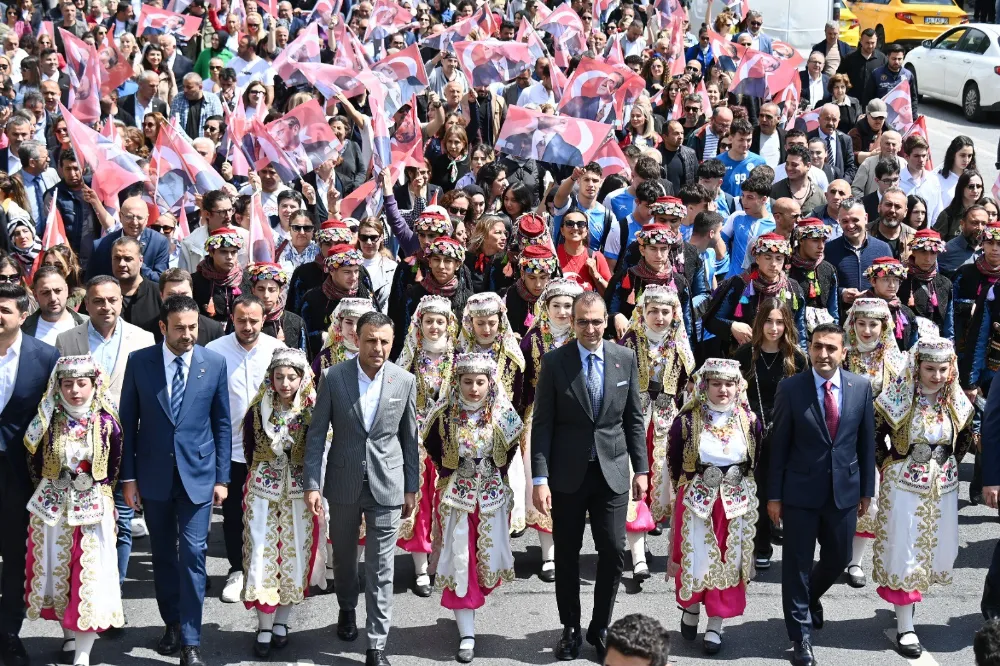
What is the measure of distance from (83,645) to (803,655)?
3.93m

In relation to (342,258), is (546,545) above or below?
below

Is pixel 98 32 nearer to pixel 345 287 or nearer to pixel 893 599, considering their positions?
pixel 345 287

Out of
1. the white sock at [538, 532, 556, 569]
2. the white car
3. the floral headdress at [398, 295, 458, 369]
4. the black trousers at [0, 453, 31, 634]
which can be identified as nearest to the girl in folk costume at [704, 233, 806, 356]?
the white sock at [538, 532, 556, 569]

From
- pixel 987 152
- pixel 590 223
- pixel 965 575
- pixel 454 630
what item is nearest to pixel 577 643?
pixel 454 630

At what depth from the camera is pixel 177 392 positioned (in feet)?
25.3

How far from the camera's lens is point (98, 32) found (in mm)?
18000

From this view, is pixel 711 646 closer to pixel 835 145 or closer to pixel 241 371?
pixel 241 371

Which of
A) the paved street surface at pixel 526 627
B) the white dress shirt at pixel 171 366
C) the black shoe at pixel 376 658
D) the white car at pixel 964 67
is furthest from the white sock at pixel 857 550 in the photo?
the white car at pixel 964 67

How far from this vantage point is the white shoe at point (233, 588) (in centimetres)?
856

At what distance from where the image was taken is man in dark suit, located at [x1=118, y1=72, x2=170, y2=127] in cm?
1580

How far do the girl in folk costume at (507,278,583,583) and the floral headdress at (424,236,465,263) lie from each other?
74cm

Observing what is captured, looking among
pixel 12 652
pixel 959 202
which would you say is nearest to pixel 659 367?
pixel 12 652

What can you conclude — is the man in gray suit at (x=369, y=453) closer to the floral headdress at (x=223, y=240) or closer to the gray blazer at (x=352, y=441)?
the gray blazer at (x=352, y=441)

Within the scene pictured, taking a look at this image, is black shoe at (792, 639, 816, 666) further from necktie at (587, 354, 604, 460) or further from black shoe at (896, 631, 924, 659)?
necktie at (587, 354, 604, 460)
